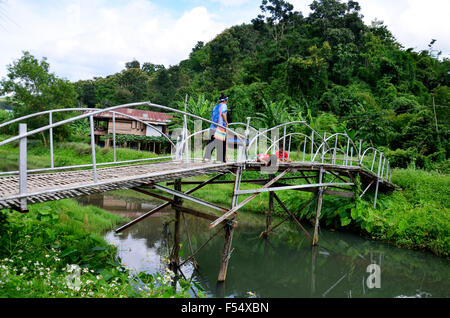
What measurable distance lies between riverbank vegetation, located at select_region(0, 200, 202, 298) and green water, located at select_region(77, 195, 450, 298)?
126 centimetres

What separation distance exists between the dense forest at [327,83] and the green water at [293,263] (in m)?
7.24

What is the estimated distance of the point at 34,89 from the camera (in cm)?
2555

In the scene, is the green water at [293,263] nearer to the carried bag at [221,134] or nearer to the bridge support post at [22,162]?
the carried bag at [221,134]

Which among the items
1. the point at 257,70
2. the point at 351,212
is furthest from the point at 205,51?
the point at 351,212

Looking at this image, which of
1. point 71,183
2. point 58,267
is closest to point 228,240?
point 58,267

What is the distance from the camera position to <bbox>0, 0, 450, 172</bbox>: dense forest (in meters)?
18.3

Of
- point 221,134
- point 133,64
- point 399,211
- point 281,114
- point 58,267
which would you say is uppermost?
point 133,64

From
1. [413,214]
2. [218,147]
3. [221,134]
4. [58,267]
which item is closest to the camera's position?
[58,267]

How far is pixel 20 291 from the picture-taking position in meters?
3.56

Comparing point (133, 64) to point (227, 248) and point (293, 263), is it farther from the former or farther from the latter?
point (227, 248)

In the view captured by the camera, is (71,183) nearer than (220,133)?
Yes

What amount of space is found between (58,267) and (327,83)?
25943mm

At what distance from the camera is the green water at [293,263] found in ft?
24.2
